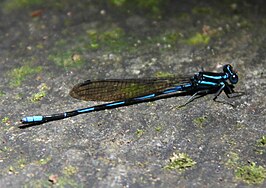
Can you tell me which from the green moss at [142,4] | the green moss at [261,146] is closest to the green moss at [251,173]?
the green moss at [261,146]

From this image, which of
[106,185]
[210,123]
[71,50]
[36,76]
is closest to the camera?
[106,185]

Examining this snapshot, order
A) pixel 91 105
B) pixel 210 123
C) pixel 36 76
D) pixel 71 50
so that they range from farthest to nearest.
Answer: pixel 71 50 → pixel 36 76 → pixel 91 105 → pixel 210 123

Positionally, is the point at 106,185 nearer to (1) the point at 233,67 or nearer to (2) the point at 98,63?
(2) the point at 98,63

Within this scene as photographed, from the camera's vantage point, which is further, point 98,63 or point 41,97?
point 98,63

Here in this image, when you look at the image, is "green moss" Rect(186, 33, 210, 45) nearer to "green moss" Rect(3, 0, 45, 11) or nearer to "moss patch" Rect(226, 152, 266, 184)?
"moss patch" Rect(226, 152, 266, 184)

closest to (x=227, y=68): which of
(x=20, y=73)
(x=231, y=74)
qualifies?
(x=231, y=74)

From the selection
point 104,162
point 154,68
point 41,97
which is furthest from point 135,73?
point 104,162
